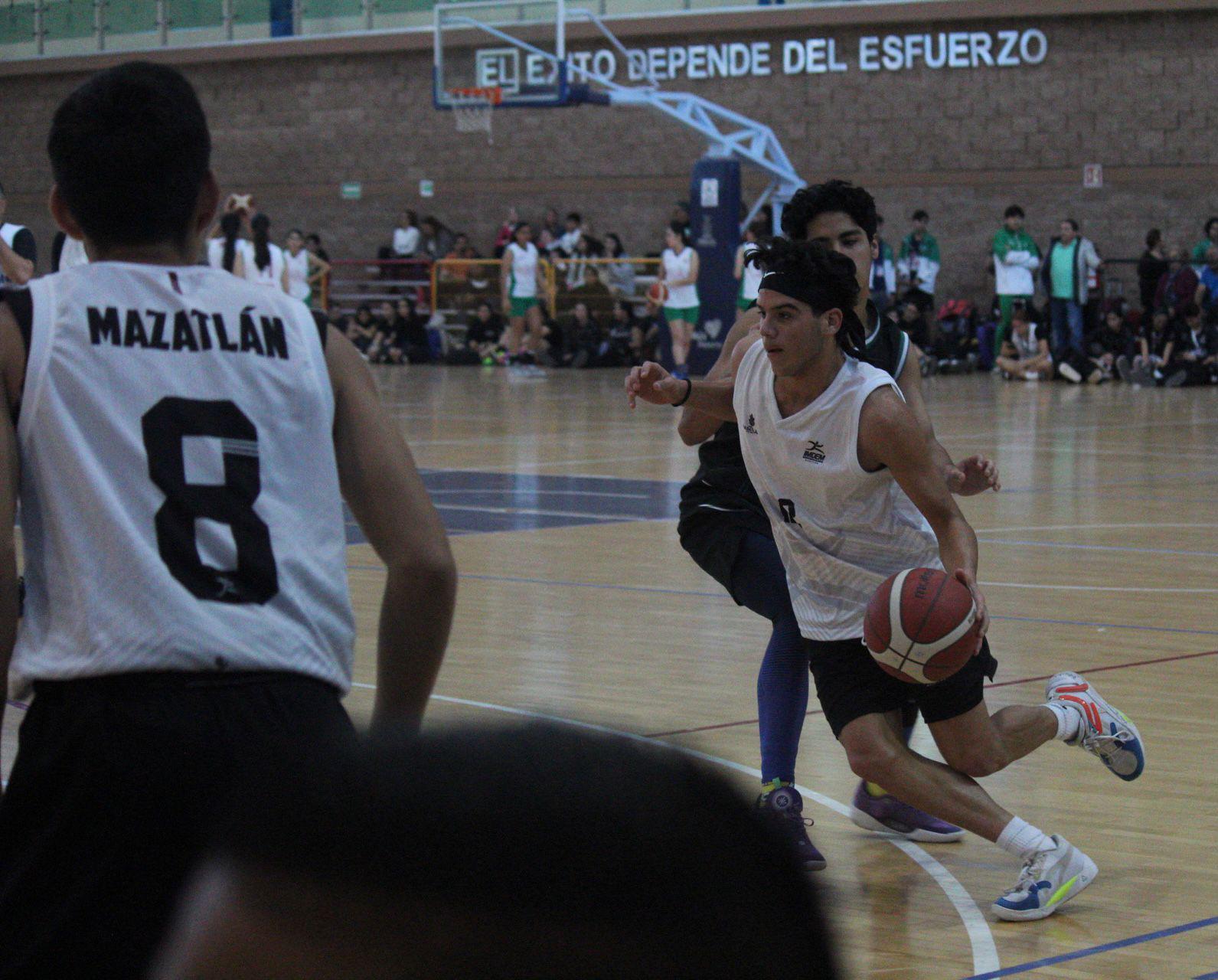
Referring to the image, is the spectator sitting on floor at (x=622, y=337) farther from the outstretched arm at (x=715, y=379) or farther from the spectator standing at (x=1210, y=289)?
the outstretched arm at (x=715, y=379)

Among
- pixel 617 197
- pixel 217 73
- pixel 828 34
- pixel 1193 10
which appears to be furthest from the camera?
pixel 217 73

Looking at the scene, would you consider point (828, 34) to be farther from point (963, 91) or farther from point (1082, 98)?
point (1082, 98)

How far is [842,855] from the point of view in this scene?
4.44m

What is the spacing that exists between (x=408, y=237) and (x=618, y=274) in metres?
4.24

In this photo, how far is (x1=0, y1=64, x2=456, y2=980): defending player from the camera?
188cm

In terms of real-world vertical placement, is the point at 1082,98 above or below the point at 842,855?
above

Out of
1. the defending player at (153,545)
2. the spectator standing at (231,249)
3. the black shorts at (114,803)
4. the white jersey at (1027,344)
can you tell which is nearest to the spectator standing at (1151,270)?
the white jersey at (1027,344)

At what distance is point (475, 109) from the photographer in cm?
2720

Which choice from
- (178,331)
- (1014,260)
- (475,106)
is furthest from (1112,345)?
(178,331)

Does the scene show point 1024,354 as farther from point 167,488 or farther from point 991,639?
point 167,488

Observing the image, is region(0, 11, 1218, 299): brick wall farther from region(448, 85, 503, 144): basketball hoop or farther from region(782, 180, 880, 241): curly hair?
region(782, 180, 880, 241): curly hair

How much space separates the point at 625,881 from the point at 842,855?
3.70 metres

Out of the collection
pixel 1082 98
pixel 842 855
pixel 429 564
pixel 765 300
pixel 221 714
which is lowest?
pixel 842 855

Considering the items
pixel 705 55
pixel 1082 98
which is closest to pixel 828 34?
pixel 705 55
